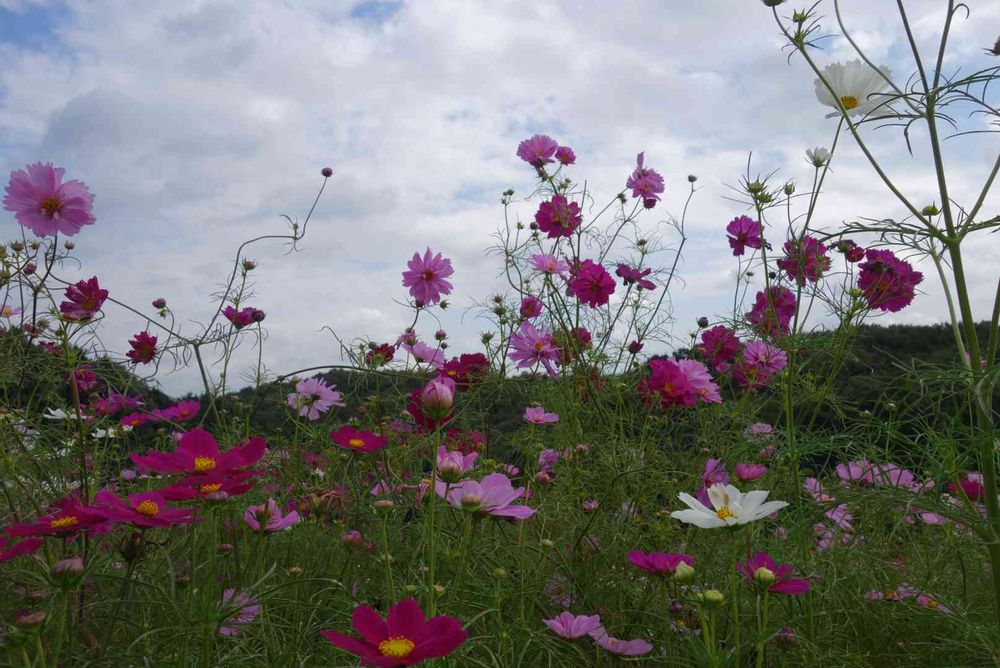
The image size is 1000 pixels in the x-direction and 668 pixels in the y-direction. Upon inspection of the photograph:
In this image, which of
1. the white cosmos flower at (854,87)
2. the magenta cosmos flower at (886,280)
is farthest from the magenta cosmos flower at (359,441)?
the magenta cosmos flower at (886,280)

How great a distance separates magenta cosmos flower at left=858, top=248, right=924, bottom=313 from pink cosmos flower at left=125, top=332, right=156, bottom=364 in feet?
5.77

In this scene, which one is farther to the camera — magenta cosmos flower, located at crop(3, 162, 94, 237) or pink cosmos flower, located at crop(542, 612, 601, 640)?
magenta cosmos flower, located at crop(3, 162, 94, 237)

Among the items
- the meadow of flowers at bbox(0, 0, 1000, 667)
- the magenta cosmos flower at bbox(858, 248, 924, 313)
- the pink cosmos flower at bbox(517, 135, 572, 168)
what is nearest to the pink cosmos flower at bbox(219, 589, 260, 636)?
the meadow of flowers at bbox(0, 0, 1000, 667)

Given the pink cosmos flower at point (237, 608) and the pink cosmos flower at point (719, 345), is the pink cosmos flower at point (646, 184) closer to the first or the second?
the pink cosmos flower at point (719, 345)

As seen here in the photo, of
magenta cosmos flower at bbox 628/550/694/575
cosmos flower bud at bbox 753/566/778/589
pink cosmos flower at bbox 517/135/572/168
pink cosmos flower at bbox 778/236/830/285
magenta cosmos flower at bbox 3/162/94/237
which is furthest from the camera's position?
pink cosmos flower at bbox 517/135/572/168

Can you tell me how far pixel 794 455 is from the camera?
1.45 metres

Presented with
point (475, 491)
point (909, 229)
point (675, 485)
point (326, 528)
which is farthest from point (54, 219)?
point (909, 229)

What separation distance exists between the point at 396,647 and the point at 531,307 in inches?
67.2

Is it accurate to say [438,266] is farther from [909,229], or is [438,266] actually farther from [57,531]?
[57,531]

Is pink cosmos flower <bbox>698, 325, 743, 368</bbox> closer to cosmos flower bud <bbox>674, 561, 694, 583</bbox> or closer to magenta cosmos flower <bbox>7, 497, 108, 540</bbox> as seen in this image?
cosmos flower bud <bbox>674, 561, 694, 583</bbox>

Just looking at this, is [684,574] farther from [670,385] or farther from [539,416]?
[539,416]

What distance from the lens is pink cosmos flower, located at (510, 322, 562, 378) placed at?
6.81 ft

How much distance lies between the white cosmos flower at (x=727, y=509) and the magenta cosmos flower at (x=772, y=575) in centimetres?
7

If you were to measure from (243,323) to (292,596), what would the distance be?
35.8 inches
